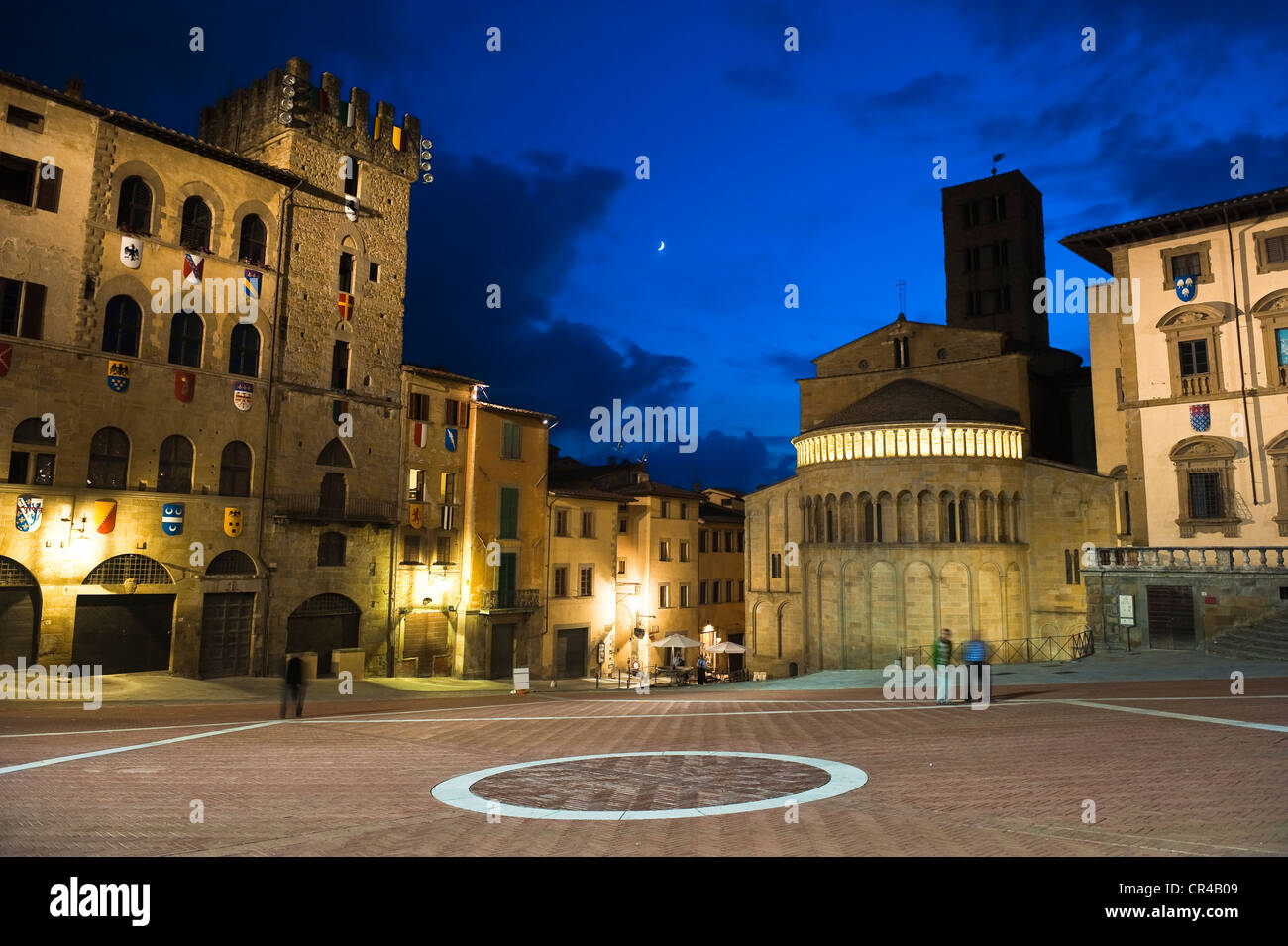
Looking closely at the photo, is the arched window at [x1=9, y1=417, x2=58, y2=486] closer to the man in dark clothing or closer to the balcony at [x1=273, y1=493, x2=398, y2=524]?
the balcony at [x1=273, y1=493, x2=398, y2=524]

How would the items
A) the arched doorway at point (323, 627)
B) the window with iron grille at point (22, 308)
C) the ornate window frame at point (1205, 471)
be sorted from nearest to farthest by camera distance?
the window with iron grille at point (22, 308) < the ornate window frame at point (1205, 471) < the arched doorway at point (323, 627)

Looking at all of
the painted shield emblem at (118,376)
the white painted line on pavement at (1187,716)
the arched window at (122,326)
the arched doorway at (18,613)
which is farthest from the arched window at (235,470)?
the white painted line on pavement at (1187,716)

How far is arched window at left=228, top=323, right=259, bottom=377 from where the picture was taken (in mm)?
33250

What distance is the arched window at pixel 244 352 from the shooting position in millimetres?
33250

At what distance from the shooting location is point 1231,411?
34250 millimetres

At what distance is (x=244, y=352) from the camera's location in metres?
33.6

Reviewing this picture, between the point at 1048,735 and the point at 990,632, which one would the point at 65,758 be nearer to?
the point at 1048,735

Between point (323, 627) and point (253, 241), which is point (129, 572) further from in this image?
point (253, 241)

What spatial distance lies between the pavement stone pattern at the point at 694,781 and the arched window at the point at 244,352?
51.9 feet

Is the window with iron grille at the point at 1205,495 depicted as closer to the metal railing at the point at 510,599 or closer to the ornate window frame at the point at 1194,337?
the ornate window frame at the point at 1194,337
